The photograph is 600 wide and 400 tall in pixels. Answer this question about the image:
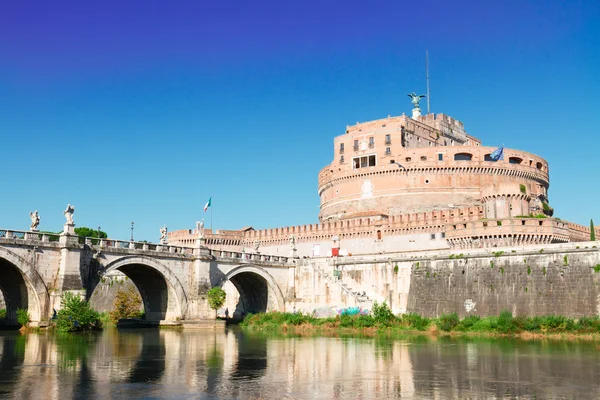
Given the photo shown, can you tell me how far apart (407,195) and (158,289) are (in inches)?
1289

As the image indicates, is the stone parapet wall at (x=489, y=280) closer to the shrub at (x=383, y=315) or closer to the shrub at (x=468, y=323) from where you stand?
the shrub at (x=468, y=323)

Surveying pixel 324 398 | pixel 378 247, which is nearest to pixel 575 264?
pixel 378 247

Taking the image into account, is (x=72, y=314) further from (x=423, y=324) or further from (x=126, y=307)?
(x=423, y=324)

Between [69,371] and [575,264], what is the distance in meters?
31.4

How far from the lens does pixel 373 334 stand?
39500 millimetres

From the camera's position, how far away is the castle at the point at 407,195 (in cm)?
5716

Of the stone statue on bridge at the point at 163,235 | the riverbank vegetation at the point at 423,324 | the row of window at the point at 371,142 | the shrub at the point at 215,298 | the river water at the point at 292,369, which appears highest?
the row of window at the point at 371,142

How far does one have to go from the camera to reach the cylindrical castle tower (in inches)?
2645

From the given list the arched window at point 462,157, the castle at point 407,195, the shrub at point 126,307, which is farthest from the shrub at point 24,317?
the arched window at point 462,157

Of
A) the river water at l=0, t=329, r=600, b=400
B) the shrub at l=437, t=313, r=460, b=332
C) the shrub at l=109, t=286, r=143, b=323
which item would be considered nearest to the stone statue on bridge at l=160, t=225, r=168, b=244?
the shrub at l=109, t=286, r=143, b=323

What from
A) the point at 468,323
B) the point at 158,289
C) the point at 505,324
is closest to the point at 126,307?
the point at 158,289

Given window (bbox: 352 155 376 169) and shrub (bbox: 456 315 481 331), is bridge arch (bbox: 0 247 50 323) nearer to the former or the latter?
shrub (bbox: 456 315 481 331)

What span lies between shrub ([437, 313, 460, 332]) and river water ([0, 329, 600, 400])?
7499mm

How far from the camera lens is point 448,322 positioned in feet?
135
